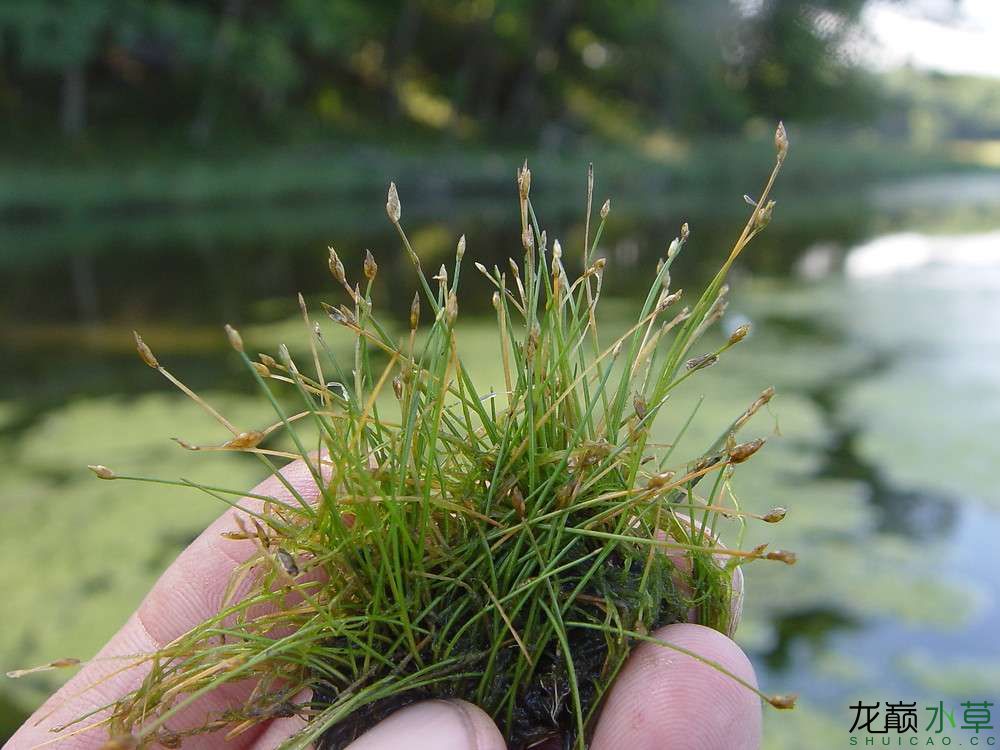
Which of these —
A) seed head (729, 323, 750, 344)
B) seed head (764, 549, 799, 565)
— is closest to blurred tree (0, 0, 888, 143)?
seed head (729, 323, 750, 344)

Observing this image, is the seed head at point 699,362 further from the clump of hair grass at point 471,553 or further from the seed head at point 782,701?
the seed head at point 782,701

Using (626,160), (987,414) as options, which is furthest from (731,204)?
(987,414)

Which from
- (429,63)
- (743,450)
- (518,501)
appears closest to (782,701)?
(743,450)

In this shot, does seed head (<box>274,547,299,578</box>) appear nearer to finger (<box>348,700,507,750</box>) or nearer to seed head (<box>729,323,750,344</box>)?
finger (<box>348,700,507,750</box>)

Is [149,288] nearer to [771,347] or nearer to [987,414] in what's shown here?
[771,347]

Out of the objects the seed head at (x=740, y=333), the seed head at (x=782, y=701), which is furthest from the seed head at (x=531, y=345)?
the seed head at (x=782, y=701)

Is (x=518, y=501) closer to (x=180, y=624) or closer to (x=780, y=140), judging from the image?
(x=780, y=140)

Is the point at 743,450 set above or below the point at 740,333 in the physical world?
below

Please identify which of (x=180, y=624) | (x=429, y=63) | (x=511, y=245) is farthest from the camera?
(x=429, y=63)
